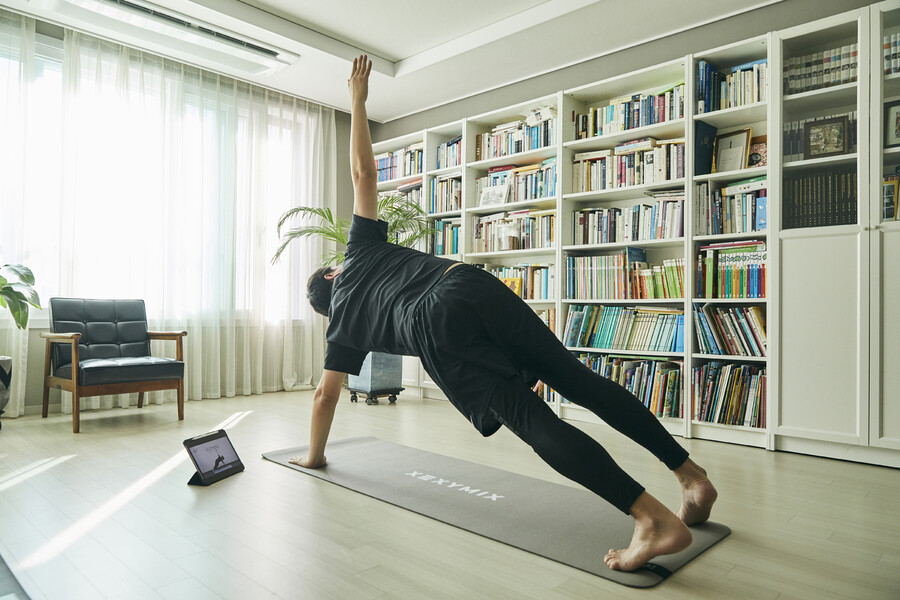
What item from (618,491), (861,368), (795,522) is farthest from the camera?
(861,368)

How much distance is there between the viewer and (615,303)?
13.4ft

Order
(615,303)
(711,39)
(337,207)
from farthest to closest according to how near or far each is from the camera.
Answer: (337,207) < (615,303) < (711,39)

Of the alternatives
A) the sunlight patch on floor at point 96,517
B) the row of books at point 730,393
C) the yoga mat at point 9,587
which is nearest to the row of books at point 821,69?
the row of books at point 730,393

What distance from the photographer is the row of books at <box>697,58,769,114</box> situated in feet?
11.2

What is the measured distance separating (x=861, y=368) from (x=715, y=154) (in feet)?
4.99

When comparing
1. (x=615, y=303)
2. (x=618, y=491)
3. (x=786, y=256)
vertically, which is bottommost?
(x=618, y=491)

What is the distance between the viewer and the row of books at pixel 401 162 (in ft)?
17.8

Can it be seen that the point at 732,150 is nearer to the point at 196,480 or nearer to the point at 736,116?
the point at 736,116

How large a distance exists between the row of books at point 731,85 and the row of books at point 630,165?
282mm

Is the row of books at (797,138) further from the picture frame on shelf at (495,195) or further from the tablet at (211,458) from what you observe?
the tablet at (211,458)

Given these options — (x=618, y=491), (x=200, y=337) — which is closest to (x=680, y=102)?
(x=618, y=491)

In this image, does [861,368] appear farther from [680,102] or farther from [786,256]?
[680,102]

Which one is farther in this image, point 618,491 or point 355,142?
point 355,142

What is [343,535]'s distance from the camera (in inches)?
73.5
